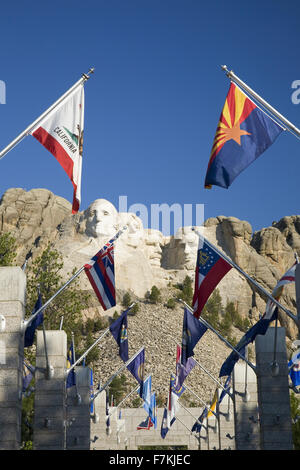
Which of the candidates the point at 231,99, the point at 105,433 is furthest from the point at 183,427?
the point at 231,99

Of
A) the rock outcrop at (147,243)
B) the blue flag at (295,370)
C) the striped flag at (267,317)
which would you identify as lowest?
the blue flag at (295,370)

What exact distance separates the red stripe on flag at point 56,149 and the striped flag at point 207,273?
23.4 feet

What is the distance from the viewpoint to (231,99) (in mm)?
14492

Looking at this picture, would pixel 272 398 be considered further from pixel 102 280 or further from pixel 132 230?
pixel 132 230

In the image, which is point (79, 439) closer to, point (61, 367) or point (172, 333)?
point (61, 367)

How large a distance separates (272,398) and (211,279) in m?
7.17

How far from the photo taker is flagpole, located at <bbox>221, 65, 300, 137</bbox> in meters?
13.1

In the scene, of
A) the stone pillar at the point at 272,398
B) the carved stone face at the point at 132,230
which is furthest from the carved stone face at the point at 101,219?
the stone pillar at the point at 272,398

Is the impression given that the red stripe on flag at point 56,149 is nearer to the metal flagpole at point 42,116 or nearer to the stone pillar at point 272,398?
the metal flagpole at point 42,116

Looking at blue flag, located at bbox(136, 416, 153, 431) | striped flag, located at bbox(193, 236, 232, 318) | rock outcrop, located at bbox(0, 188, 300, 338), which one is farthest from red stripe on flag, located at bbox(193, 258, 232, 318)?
rock outcrop, located at bbox(0, 188, 300, 338)

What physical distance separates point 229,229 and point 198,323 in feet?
262

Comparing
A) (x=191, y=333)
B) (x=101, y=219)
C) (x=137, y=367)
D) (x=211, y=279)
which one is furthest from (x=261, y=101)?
(x=101, y=219)

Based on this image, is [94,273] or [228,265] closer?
[228,265]

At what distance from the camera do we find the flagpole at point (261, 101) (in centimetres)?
1309
